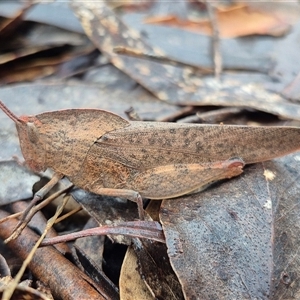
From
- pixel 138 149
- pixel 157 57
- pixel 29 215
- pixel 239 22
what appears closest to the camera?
pixel 29 215

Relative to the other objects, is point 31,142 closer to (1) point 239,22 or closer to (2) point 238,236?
(2) point 238,236

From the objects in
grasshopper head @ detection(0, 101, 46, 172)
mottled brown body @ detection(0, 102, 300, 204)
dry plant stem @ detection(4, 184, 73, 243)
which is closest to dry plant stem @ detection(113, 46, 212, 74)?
mottled brown body @ detection(0, 102, 300, 204)

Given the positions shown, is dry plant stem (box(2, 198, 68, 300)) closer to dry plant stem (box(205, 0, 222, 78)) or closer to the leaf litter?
the leaf litter

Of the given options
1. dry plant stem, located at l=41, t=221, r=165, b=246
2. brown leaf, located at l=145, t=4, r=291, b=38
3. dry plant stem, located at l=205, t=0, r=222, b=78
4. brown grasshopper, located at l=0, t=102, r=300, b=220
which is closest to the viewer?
dry plant stem, located at l=41, t=221, r=165, b=246

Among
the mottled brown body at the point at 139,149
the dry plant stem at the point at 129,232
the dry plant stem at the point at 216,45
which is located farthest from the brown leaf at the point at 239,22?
the dry plant stem at the point at 129,232

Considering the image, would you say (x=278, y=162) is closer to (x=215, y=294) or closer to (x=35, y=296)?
(x=215, y=294)

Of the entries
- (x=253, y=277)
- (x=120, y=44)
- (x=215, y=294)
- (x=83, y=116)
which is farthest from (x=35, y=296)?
(x=120, y=44)

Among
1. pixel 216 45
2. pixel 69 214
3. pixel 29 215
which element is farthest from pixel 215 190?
pixel 216 45
